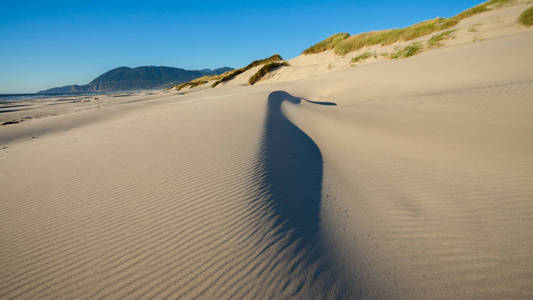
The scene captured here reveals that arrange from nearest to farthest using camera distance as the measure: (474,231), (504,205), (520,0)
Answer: (474,231) → (504,205) → (520,0)

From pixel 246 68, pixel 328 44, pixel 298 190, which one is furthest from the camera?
pixel 246 68

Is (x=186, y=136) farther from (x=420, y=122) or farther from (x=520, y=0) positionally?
(x=520, y=0)

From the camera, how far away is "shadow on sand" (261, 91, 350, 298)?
1.68 meters

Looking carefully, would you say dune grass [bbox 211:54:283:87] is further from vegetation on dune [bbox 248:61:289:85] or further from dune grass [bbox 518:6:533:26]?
dune grass [bbox 518:6:533:26]

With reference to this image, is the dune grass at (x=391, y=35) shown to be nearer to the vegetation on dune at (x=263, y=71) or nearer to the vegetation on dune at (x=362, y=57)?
the vegetation on dune at (x=362, y=57)

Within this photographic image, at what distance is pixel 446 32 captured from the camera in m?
13.1

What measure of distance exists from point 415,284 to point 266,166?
2048 mm

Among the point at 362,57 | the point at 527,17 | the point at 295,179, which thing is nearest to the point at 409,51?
the point at 362,57

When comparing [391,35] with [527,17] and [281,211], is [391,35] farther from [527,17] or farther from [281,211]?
[281,211]

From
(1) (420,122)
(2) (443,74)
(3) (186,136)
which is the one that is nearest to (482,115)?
(1) (420,122)

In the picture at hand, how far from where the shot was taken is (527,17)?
34.7ft

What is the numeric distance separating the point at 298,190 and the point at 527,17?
16.7 meters

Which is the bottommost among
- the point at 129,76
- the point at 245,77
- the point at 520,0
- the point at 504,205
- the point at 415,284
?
the point at 415,284

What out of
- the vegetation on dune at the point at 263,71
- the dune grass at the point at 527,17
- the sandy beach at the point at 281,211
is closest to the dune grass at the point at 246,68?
the vegetation on dune at the point at 263,71
